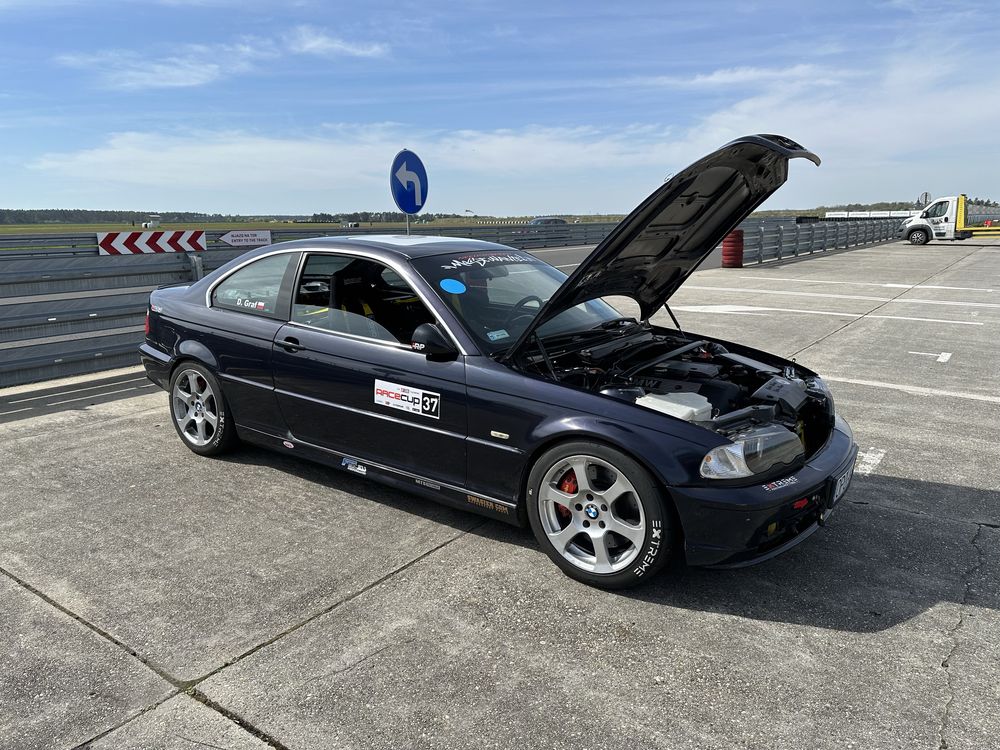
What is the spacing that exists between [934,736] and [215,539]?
3206mm

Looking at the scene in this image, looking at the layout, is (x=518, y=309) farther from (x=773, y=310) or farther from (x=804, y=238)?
(x=804, y=238)

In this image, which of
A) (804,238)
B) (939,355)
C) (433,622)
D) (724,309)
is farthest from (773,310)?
(804,238)

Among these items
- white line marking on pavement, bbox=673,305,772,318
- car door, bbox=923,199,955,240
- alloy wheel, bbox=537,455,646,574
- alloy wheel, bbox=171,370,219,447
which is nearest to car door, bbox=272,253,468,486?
alloy wheel, bbox=537,455,646,574

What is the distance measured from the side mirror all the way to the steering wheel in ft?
1.27

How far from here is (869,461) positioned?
4949mm

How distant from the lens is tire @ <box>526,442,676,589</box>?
3154 millimetres

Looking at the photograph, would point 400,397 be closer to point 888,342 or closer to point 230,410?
point 230,410

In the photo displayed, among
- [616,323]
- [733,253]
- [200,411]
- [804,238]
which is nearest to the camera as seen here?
[616,323]

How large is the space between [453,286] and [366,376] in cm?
67

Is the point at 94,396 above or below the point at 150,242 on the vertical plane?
below

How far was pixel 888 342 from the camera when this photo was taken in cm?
939

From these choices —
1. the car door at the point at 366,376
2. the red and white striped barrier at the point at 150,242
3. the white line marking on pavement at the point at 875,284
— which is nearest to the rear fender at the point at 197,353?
the car door at the point at 366,376

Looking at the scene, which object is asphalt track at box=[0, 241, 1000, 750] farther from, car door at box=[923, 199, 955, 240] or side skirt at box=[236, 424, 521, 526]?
car door at box=[923, 199, 955, 240]

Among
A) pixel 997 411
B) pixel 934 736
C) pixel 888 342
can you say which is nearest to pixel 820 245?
pixel 888 342
